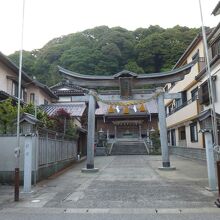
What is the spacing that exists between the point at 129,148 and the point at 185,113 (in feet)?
42.8

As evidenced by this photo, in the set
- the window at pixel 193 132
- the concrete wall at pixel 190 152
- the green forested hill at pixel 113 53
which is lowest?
the concrete wall at pixel 190 152

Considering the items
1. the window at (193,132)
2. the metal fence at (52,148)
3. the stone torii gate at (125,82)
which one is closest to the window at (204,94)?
the stone torii gate at (125,82)

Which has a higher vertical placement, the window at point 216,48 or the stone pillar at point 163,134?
the window at point 216,48

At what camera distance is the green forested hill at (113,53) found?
5116 cm

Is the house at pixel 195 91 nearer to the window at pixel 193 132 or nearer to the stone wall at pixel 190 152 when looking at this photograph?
the window at pixel 193 132

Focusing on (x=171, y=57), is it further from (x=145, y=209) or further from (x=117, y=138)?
(x=145, y=209)

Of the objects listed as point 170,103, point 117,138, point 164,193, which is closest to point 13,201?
point 164,193

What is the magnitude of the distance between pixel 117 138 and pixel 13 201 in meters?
38.9

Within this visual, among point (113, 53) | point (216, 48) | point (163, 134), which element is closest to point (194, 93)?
point (216, 48)

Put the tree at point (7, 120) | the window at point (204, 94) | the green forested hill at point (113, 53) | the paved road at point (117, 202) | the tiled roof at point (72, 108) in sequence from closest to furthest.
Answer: the paved road at point (117, 202), the tree at point (7, 120), the window at point (204, 94), the tiled roof at point (72, 108), the green forested hill at point (113, 53)

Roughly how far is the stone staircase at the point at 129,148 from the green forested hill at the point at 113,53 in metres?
15.6

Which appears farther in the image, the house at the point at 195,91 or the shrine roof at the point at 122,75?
the house at the point at 195,91

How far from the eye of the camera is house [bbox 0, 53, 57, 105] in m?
21.6

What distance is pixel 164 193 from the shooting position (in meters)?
9.86
